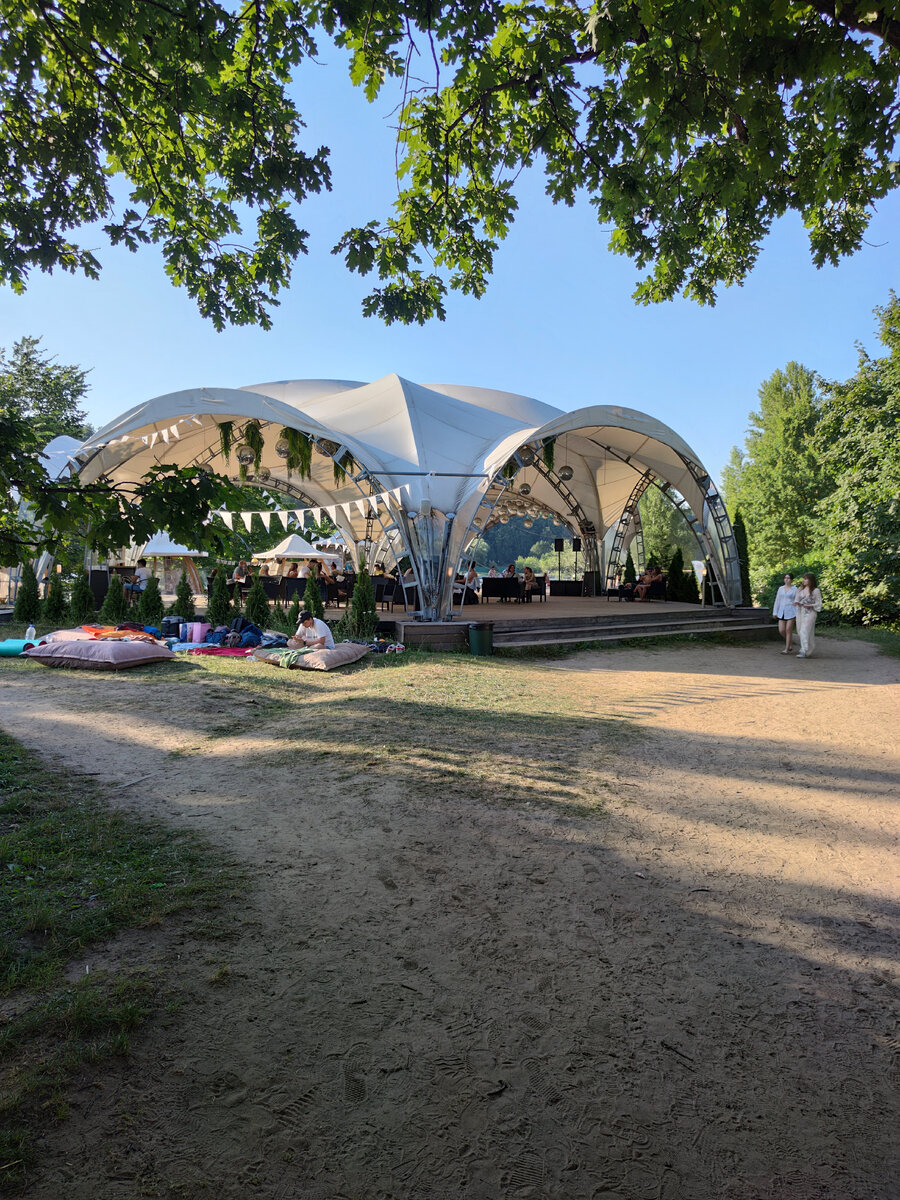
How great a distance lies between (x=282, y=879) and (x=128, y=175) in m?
5.09

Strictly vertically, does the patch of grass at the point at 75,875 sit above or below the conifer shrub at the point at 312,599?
below

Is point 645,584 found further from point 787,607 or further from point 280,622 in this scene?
point 280,622

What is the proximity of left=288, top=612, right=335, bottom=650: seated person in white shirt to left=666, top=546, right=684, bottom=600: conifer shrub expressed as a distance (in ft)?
43.9

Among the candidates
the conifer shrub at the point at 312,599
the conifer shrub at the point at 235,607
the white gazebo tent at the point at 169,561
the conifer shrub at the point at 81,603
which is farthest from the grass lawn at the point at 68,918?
the conifer shrub at the point at 81,603

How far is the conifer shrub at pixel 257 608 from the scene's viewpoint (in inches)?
503

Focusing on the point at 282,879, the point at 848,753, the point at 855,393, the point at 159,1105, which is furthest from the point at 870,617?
the point at 159,1105

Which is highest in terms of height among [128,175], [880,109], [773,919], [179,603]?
[128,175]

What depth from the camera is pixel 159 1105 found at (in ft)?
5.84

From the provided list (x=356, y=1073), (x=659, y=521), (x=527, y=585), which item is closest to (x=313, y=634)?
(x=356, y=1073)

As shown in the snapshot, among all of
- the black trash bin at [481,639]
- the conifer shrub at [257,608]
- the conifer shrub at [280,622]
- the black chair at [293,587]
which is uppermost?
the black chair at [293,587]

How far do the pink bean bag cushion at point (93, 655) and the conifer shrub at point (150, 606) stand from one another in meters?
3.77

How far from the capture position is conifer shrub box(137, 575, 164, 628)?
1318 cm

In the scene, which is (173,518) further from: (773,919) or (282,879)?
(773,919)

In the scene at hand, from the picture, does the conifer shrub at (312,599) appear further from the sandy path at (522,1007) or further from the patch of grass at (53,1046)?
the patch of grass at (53,1046)
